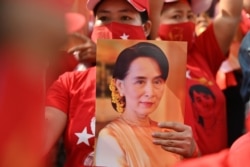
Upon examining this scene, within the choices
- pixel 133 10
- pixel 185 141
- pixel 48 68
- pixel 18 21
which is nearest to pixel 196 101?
pixel 133 10

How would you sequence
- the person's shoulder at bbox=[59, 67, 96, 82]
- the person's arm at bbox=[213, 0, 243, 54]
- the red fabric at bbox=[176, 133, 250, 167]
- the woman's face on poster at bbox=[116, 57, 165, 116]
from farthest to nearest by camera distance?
the person's arm at bbox=[213, 0, 243, 54]
the person's shoulder at bbox=[59, 67, 96, 82]
the woman's face on poster at bbox=[116, 57, 165, 116]
the red fabric at bbox=[176, 133, 250, 167]

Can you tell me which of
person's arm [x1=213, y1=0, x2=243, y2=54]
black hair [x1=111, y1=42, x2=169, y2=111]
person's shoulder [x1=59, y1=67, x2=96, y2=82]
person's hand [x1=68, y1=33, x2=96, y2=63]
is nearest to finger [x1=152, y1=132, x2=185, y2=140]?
black hair [x1=111, y1=42, x2=169, y2=111]

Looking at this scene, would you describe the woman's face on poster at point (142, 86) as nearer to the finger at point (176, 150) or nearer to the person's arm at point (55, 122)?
the finger at point (176, 150)

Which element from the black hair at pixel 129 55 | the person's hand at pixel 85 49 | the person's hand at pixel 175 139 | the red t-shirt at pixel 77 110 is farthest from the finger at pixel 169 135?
the person's hand at pixel 85 49

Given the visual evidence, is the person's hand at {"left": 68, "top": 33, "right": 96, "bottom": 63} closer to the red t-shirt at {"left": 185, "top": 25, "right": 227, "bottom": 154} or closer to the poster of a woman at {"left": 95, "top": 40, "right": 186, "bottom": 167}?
the red t-shirt at {"left": 185, "top": 25, "right": 227, "bottom": 154}

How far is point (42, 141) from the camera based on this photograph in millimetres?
1026

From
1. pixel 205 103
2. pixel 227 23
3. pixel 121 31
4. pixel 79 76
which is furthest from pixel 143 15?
pixel 227 23

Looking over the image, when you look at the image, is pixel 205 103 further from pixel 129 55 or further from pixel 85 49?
pixel 129 55

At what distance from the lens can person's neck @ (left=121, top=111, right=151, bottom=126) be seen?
5.09 feet

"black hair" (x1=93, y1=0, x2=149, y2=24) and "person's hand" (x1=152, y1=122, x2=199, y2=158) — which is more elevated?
"black hair" (x1=93, y1=0, x2=149, y2=24)

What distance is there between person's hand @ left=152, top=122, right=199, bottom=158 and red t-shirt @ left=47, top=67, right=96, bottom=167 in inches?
13.1

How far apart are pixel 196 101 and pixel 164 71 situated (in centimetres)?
71

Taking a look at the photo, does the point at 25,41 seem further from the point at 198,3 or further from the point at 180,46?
the point at 198,3

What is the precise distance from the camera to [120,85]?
155 centimetres
